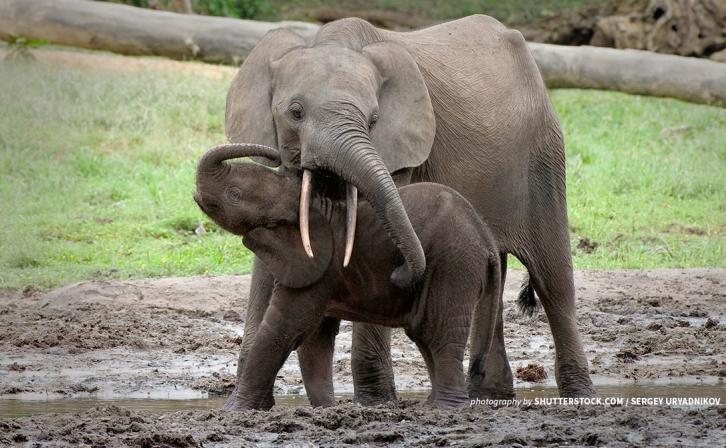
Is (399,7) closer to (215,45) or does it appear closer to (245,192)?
(215,45)

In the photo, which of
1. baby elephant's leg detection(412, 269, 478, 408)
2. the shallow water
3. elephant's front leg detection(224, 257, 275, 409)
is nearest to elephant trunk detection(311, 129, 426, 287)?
baby elephant's leg detection(412, 269, 478, 408)

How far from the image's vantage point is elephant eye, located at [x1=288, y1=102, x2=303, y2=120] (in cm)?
637

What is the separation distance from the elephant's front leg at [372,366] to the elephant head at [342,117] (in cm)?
92

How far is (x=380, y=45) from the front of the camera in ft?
22.5

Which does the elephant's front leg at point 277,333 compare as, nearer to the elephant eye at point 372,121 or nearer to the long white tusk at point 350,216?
the long white tusk at point 350,216

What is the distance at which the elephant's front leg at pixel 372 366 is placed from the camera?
7.13m

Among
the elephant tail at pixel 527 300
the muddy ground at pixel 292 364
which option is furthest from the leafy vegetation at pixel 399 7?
→ the elephant tail at pixel 527 300

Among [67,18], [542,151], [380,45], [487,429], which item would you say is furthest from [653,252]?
[67,18]

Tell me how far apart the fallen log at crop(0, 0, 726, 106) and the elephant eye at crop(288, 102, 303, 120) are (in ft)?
29.7

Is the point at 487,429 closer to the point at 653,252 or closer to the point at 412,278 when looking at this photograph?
the point at 412,278

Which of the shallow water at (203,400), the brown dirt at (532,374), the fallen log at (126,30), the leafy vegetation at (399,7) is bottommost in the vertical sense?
the shallow water at (203,400)

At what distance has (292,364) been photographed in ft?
28.2

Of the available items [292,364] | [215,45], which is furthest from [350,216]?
[215,45]

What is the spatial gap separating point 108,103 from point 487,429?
31.4 ft
